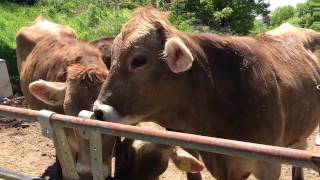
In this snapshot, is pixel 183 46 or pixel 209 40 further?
pixel 209 40

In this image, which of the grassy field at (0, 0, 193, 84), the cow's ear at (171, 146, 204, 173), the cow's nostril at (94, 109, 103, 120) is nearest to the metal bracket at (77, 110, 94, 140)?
the cow's nostril at (94, 109, 103, 120)

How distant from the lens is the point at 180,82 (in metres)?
3.64

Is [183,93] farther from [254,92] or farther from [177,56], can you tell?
[254,92]

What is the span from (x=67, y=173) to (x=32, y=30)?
14.6 feet

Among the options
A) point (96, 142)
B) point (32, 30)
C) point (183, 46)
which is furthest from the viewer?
point (32, 30)

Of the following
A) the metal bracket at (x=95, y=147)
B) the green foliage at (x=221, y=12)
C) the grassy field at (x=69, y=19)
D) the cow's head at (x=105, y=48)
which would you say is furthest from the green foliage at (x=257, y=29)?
the metal bracket at (x=95, y=147)

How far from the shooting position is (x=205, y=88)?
376cm

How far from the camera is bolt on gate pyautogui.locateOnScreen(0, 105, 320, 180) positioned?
2.03 meters

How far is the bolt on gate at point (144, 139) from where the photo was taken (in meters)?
2.03

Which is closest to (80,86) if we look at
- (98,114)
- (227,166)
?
(98,114)

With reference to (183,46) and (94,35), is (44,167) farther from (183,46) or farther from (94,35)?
(94,35)

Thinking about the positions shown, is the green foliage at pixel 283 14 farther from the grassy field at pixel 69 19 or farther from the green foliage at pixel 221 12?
the grassy field at pixel 69 19

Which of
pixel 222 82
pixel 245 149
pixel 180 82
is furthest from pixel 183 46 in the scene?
pixel 245 149

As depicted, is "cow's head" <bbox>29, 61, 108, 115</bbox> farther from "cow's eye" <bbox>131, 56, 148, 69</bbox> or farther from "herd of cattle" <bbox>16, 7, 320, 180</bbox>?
"cow's eye" <bbox>131, 56, 148, 69</bbox>
